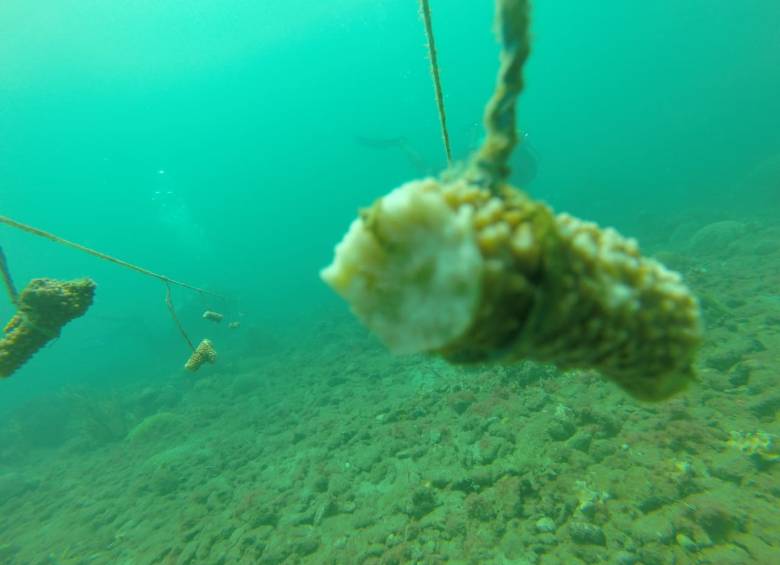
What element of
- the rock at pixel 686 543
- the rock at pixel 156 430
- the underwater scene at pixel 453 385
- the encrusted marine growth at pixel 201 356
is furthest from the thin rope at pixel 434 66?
the rock at pixel 156 430

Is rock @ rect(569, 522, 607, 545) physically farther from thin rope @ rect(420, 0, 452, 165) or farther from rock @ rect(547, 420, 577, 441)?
thin rope @ rect(420, 0, 452, 165)

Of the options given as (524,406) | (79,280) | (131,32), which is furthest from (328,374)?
(131,32)

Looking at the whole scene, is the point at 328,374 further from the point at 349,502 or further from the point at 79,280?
the point at 79,280

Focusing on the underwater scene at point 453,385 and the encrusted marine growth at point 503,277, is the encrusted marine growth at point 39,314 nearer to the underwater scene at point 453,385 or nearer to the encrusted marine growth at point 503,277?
the underwater scene at point 453,385

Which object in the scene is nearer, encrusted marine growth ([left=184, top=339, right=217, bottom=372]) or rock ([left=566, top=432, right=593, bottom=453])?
encrusted marine growth ([left=184, top=339, right=217, bottom=372])

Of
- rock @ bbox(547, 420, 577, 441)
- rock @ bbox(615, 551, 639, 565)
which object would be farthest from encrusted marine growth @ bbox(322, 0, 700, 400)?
rock @ bbox(547, 420, 577, 441)

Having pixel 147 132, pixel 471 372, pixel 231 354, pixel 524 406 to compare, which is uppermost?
pixel 147 132

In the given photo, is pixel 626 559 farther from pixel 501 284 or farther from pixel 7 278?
pixel 7 278
